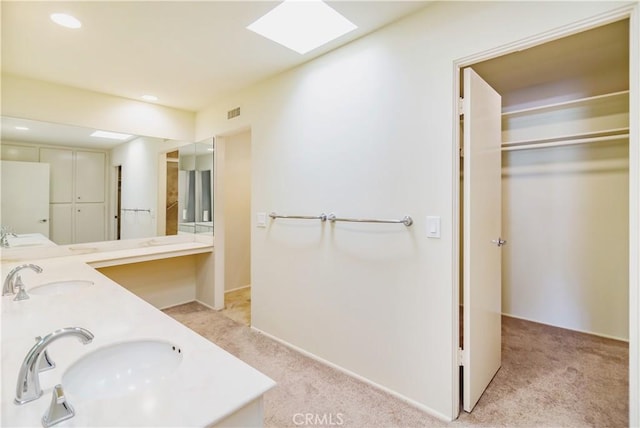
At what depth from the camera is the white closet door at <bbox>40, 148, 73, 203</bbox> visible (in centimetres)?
274

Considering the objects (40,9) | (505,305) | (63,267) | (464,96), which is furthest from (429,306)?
(40,9)

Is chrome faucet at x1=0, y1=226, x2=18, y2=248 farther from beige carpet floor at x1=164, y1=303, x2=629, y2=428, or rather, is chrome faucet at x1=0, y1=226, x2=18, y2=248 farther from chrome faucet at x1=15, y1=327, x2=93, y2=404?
chrome faucet at x1=15, y1=327, x2=93, y2=404

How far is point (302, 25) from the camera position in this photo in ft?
6.60

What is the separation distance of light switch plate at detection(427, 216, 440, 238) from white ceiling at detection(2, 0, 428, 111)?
1224 mm

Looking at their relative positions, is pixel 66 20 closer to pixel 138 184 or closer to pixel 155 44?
pixel 155 44

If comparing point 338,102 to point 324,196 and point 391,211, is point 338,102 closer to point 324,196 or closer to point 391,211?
point 324,196

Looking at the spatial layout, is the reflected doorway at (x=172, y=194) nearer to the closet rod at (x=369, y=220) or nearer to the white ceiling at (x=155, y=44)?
the white ceiling at (x=155, y=44)

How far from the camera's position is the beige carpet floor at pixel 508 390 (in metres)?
1.75

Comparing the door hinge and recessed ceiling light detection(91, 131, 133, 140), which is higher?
recessed ceiling light detection(91, 131, 133, 140)

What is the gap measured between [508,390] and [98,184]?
3.83 metres

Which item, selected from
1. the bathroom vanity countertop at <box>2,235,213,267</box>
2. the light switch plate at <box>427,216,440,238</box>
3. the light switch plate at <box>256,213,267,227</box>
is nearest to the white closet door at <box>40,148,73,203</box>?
the bathroom vanity countertop at <box>2,235,213,267</box>

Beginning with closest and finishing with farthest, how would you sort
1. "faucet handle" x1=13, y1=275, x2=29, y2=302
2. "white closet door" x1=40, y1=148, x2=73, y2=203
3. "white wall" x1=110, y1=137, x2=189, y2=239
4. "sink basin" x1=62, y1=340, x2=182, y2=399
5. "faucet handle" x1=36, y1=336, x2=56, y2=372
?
"faucet handle" x1=36, y1=336, x2=56, y2=372 → "sink basin" x1=62, y1=340, x2=182, y2=399 → "faucet handle" x1=13, y1=275, x2=29, y2=302 → "white closet door" x1=40, y1=148, x2=73, y2=203 → "white wall" x1=110, y1=137, x2=189, y2=239

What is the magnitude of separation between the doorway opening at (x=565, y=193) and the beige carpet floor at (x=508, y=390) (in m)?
0.11

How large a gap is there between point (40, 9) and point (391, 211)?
2.36m
